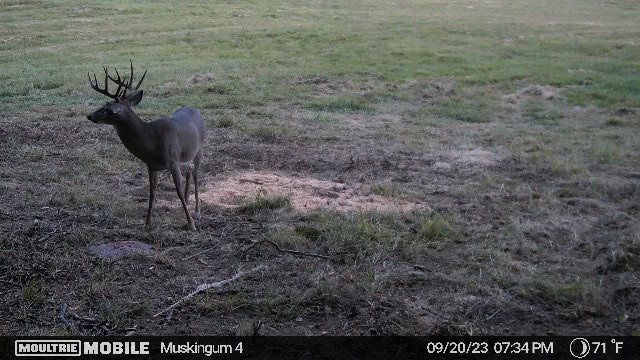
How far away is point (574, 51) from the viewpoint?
863 inches

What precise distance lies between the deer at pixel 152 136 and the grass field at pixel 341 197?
19.2 inches

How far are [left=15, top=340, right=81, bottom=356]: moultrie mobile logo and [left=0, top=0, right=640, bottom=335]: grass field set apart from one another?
209 millimetres

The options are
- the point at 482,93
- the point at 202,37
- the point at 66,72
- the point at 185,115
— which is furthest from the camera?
the point at 202,37

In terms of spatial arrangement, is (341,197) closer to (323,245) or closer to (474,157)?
(323,245)

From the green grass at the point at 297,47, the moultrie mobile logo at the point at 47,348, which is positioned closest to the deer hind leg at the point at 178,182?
the moultrie mobile logo at the point at 47,348

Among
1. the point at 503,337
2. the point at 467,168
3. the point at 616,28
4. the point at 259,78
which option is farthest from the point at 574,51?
the point at 503,337

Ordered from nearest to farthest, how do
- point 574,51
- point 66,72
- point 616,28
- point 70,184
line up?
point 70,184 → point 66,72 → point 574,51 → point 616,28

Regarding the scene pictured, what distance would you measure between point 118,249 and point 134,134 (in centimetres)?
107

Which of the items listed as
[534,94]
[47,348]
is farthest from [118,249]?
[534,94]

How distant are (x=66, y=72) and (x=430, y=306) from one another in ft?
45.9

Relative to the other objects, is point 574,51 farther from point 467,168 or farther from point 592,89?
point 467,168

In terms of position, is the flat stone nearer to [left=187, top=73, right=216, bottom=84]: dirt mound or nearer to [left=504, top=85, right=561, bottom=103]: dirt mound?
[left=187, top=73, right=216, bottom=84]: dirt mound

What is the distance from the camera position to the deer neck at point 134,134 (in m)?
6.50

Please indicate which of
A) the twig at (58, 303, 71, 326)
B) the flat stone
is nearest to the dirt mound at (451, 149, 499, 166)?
the flat stone
